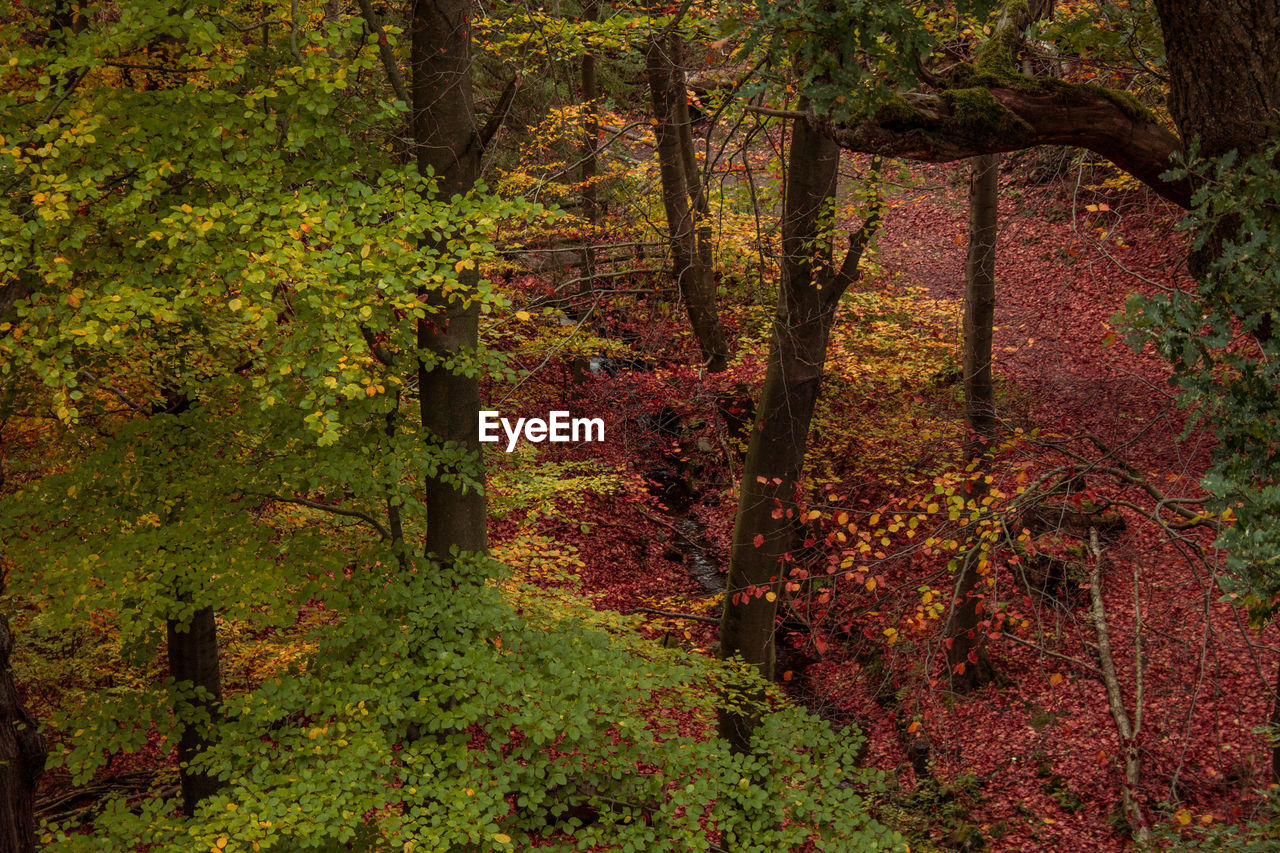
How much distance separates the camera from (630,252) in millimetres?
18000

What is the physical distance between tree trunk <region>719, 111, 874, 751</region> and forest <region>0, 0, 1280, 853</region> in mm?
40

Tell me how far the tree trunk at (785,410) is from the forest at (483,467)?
4 cm

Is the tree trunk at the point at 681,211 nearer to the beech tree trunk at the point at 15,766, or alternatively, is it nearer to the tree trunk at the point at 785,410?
the tree trunk at the point at 785,410

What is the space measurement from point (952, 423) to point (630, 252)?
836cm

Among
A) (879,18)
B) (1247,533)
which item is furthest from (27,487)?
(1247,533)

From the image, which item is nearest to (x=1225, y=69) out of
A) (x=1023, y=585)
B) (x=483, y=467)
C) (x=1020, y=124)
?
(x=1020, y=124)

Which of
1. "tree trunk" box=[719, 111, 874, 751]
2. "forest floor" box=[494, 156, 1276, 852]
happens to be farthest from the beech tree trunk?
"tree trunk" box=[719, 111, 874, 751]

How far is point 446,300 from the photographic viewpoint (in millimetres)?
6672

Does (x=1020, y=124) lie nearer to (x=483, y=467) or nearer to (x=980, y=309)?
(x=483, y=467)

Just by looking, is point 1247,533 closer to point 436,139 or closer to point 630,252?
point 436,139

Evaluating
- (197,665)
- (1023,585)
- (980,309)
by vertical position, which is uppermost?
(980,309)

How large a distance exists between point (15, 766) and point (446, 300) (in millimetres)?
4197

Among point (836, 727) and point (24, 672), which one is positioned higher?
point (24, 672)

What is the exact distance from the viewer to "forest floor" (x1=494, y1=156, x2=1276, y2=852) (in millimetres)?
8094
